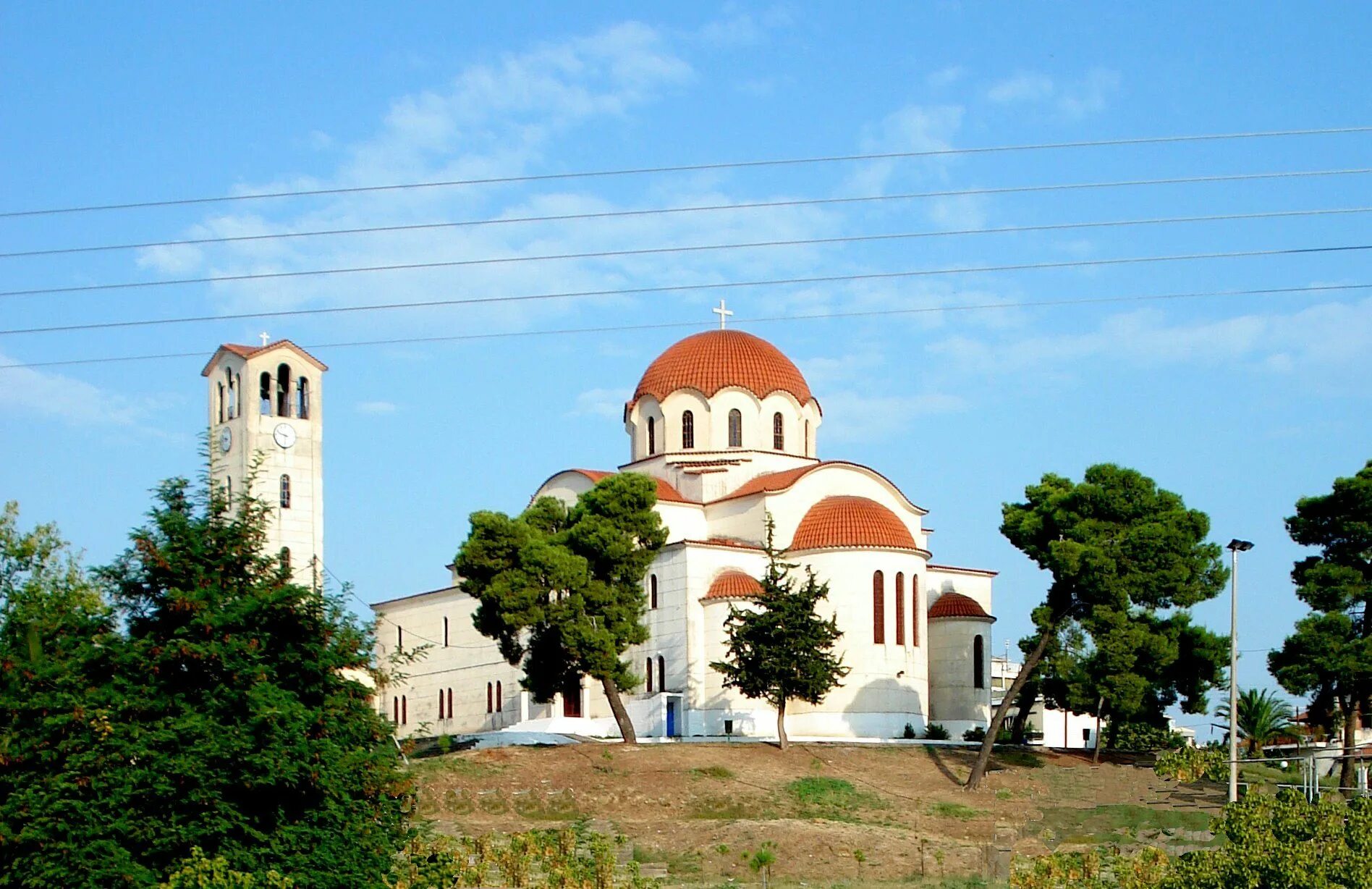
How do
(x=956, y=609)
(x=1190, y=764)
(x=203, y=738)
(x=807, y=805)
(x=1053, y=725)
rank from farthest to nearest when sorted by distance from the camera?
1. (x=1053, y=725)
2. (x=956, y=609)
3. (x=807, y=805)
4. (x=1190, y=764)
5. (x=203, y=738)

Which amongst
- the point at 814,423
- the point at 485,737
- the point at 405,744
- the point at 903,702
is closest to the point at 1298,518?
the point at 903,702

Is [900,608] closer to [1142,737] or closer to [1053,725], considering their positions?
[1142,737]

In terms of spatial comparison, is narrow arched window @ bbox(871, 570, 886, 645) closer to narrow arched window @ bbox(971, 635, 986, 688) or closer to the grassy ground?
the grassy ground

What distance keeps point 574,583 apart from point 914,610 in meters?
10.0

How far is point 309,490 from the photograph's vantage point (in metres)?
45.0

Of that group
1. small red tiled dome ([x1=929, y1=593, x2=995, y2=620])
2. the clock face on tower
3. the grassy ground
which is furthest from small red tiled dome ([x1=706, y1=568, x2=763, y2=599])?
the clock face on tower

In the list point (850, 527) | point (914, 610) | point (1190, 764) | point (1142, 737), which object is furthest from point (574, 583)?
point (1190, 764)

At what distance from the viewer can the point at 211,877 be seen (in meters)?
16.3

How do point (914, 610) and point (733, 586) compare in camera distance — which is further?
point (914, 610)

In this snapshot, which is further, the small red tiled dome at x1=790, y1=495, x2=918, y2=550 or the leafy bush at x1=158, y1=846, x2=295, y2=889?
the small red tiled dome at x1=790, y1=495, x2=918, y2=550

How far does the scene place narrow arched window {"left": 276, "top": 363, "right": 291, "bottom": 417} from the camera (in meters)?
45.3

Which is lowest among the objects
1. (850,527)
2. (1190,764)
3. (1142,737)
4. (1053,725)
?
(1053,725)

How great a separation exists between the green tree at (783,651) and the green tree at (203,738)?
22425mm

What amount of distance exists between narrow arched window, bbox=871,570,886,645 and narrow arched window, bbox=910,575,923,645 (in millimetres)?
904
